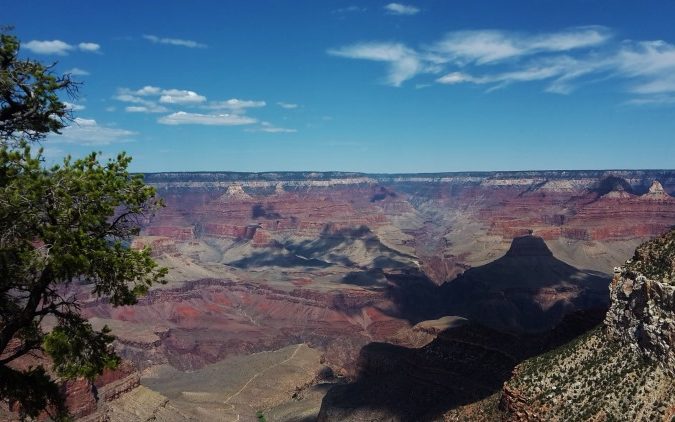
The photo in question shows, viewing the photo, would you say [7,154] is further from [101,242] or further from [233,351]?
[233,351]

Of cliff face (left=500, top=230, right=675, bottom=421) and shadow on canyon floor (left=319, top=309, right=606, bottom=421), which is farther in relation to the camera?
shadow on canyon floor (left=319, top=309, right=606, bottom=421)

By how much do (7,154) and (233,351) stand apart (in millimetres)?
108956

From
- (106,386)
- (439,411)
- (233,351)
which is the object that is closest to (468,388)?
(439,411)

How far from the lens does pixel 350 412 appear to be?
59.7 m

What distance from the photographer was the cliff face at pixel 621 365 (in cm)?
2895

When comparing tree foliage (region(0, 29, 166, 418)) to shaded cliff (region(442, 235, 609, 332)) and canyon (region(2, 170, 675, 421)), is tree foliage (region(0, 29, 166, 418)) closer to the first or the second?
canyon (region(2, 170, 675, 421))

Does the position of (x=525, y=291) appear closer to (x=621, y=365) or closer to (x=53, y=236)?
(x=621, y=365)

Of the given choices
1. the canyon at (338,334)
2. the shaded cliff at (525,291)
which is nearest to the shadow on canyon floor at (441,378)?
the canyon at (338,334)

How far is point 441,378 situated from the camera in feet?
197

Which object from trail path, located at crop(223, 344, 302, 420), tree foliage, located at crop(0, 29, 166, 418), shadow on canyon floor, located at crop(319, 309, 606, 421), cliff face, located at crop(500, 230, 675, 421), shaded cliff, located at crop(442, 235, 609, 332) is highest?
tree foliage, located at crop(0, 29, 166, 418)

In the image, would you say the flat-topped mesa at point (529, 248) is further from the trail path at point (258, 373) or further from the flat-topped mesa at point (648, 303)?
the flat-topped mesa at point (648, 303)

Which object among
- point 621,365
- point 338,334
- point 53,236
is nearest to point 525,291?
point 338,334

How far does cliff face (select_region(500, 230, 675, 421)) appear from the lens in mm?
28953

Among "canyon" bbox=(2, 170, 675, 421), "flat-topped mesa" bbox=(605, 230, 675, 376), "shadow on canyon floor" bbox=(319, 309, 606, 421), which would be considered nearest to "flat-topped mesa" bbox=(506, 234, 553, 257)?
"canyon" bbox=(2, 170, 675, 421)
